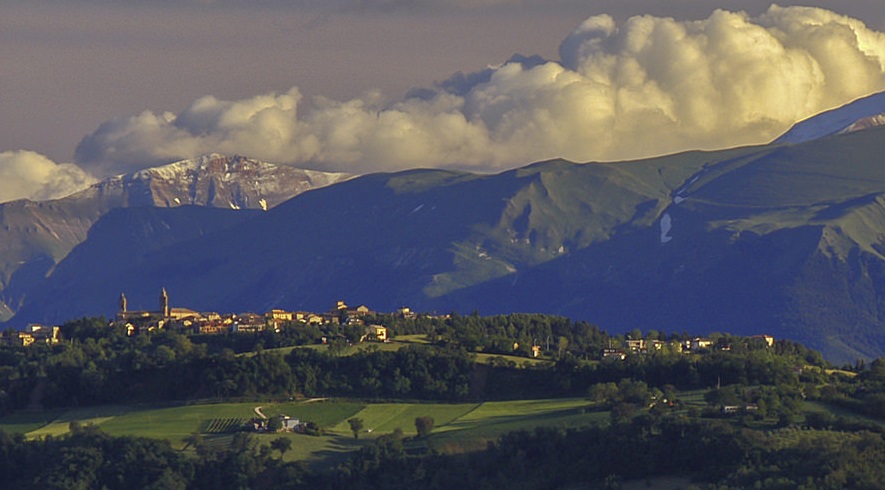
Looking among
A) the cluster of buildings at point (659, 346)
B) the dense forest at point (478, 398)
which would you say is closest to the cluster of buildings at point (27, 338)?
the dense forest at point (478, 398)

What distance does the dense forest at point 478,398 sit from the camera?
109875 mm

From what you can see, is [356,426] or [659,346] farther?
[659,346]

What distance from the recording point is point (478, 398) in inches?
5610

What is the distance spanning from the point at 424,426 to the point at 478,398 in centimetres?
1487

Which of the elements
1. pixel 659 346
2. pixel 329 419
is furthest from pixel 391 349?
pixel 659 346

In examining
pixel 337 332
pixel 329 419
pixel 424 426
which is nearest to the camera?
pixel 424 426

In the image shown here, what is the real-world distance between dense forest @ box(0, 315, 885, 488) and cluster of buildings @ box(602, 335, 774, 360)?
155cm

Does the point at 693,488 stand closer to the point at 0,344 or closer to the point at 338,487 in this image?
the point at 338,487

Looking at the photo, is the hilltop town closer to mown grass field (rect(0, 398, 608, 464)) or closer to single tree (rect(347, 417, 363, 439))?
mown grass field (rect(0, 398, 608, 464))

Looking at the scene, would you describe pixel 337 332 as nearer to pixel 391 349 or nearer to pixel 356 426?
pixel 391 349

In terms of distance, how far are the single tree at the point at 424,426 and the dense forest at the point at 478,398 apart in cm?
302

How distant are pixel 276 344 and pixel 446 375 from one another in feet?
65.4

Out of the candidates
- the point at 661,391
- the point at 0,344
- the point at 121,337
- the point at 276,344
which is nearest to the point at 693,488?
the point at 661,391

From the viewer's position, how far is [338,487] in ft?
387
